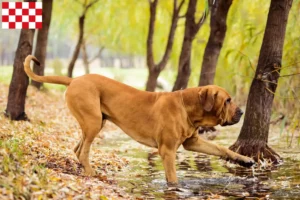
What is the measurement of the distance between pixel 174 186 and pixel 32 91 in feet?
45.3

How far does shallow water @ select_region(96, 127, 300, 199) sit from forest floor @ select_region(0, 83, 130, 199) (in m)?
0.32

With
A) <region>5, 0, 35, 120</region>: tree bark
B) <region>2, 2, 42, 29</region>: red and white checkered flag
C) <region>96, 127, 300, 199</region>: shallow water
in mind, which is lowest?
<region>96, 127, 300, 199</region>: shallow water

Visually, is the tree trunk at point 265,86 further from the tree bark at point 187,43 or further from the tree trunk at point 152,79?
the tree trunk at point 152,79

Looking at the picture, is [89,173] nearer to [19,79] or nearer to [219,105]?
[219,105]

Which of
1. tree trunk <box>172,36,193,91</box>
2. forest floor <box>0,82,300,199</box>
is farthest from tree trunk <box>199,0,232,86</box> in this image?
tree trunk <box>172,36,193,91</box>

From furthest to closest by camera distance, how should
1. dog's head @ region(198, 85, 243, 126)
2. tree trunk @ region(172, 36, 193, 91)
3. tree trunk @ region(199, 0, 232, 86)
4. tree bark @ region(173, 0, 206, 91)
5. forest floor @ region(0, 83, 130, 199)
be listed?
tree trunk @ region(172, 36, 193, 91)
tree bark @ region(173, 0, 206, 91)
tree trunk @ region(199, 0, 232, 86)
dog's head @ region(198, 85, 243, 126)
forest floor @ region(0, 83, 130, 199)

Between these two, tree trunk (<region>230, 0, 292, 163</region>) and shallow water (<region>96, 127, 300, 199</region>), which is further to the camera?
tree trunk (<region>230, 0, 292, 163</region>)

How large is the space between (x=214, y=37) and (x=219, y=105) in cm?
707

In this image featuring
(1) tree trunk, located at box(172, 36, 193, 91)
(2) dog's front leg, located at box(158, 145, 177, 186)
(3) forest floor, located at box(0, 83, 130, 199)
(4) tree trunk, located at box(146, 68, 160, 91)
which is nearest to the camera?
(3) forest floor, located at box(0, 83, 130, 199)

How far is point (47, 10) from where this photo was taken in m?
19.5

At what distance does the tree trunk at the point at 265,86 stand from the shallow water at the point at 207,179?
48 centimetres

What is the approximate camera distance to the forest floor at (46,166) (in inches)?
233

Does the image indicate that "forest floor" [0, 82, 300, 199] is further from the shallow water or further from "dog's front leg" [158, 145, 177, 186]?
"dog's front leg" [158, 145, 177, 186]

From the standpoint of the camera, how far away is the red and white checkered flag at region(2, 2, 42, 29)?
511 inches
